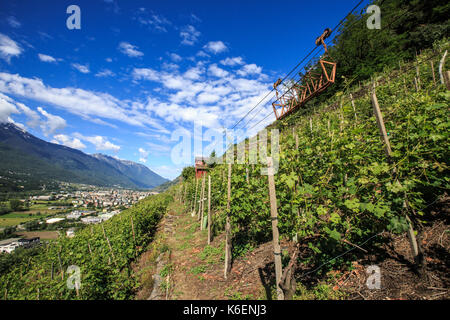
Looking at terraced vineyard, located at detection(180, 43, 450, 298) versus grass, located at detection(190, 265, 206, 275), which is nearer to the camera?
terraced vineyard, located at detection(180, 43, 450, 298)

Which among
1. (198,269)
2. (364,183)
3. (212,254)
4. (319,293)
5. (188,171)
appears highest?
(188,171)

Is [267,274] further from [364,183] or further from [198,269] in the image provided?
[364,183]

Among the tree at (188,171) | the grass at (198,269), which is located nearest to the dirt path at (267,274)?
the grass at (198,269)

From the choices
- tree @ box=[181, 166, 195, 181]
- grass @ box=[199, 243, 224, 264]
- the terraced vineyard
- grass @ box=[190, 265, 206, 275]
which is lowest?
grass @ box=[190, 265, 206, 275]

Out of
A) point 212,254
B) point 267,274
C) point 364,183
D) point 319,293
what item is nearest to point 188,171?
point 212,254

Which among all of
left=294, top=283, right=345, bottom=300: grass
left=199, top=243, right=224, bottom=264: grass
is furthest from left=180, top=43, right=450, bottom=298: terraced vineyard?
left=199, top=243, right=224, bottom=264: grass

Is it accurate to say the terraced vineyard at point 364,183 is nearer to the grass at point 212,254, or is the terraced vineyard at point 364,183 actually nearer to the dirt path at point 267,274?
the dirt path at point 267,274

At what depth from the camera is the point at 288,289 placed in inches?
99.4

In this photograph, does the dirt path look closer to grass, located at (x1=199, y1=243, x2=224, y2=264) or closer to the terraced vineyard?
grass, located at (x1=199, y1=243, x2=224, y2=264)

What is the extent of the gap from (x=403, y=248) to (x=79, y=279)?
620cm

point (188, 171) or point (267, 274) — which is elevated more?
point (188, 171)

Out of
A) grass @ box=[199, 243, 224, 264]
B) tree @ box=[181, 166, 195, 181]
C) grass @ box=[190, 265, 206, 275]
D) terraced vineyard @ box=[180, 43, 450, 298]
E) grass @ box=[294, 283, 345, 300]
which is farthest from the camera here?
tree @ box=[181, 166, 195, 181]
